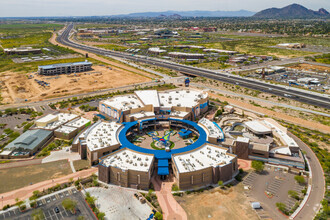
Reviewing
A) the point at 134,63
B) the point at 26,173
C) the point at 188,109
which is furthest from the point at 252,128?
→ the point at 134,63

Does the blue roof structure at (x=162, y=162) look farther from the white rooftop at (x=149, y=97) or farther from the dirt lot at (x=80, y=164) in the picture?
the white rooftop at (x=149, y=97)

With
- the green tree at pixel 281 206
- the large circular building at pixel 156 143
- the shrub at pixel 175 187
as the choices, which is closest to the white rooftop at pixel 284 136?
the large circular building at pixel 156 143

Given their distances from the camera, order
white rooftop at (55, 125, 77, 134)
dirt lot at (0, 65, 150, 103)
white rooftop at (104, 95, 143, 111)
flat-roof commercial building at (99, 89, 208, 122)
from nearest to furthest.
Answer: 1. white rooftop at (55, 125, 77, 134)
2. flat-roof commercial building at (99, 89, 208, 122)
3. white rooftop at (104, 95, 143, 111)
4. dirt lot at (0, 65, 150, 103)

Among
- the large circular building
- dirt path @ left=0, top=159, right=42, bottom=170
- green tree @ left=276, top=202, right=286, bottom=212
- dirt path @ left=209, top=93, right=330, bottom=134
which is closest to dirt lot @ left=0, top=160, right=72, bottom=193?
dirt path @ left=0, top=159, right=42, bottom=170

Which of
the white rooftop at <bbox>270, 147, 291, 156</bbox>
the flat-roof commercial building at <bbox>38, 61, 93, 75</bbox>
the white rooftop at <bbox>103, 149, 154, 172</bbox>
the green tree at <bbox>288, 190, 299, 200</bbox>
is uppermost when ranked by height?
the flat-roof commercial building at <bbox>38, 61, 93, 75</bbox>

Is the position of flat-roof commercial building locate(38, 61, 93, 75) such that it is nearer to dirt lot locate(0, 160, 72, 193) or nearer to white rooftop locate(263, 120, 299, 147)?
dirt lot locate(0, 160, 72, 193)

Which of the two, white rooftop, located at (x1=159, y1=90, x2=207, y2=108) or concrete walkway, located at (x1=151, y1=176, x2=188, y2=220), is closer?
concrete walkway, located at (x1=151, y1=176, x2=188, y2=220)

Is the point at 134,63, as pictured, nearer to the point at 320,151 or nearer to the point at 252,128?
the point at 252,128

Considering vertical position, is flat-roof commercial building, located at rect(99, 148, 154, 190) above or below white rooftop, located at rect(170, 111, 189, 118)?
below
